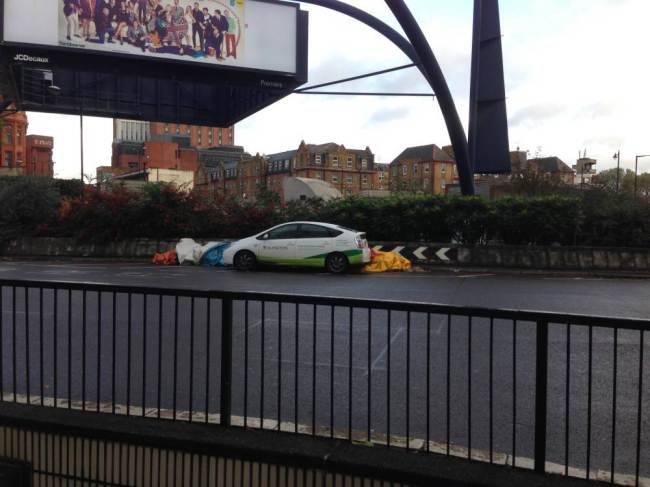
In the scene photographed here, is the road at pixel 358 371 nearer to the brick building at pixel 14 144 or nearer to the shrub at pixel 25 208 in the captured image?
the shrub at pixel 25 208

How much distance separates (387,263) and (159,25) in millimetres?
11825

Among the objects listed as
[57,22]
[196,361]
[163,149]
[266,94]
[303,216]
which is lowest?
[196,361]

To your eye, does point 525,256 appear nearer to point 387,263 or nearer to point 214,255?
point 387,263

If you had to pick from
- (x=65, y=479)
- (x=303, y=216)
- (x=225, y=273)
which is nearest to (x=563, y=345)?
(x=65, y=479)

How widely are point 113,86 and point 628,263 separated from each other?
19.8 metres

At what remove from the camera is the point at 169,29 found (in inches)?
886

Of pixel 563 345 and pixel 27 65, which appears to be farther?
pixel 27 65

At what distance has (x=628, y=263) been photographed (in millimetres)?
18734

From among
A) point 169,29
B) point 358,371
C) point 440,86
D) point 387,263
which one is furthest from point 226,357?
point 169,29

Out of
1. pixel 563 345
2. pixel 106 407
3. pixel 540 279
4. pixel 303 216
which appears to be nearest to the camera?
pixel 106 407

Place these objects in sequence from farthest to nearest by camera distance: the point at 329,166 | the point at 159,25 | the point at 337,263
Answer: the point at 329,166, the point at 159,25, the point at 337,263

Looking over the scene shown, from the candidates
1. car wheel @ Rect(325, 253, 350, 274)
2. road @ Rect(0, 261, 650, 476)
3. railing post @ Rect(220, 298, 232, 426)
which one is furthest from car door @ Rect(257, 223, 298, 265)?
railing post @ Rect(220, 298, 232, 426)

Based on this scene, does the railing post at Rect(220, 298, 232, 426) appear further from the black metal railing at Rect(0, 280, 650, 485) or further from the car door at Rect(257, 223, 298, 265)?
the car door at Rect(257, 223, 298, 265)

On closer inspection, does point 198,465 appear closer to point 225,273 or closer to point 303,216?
point 225,273
